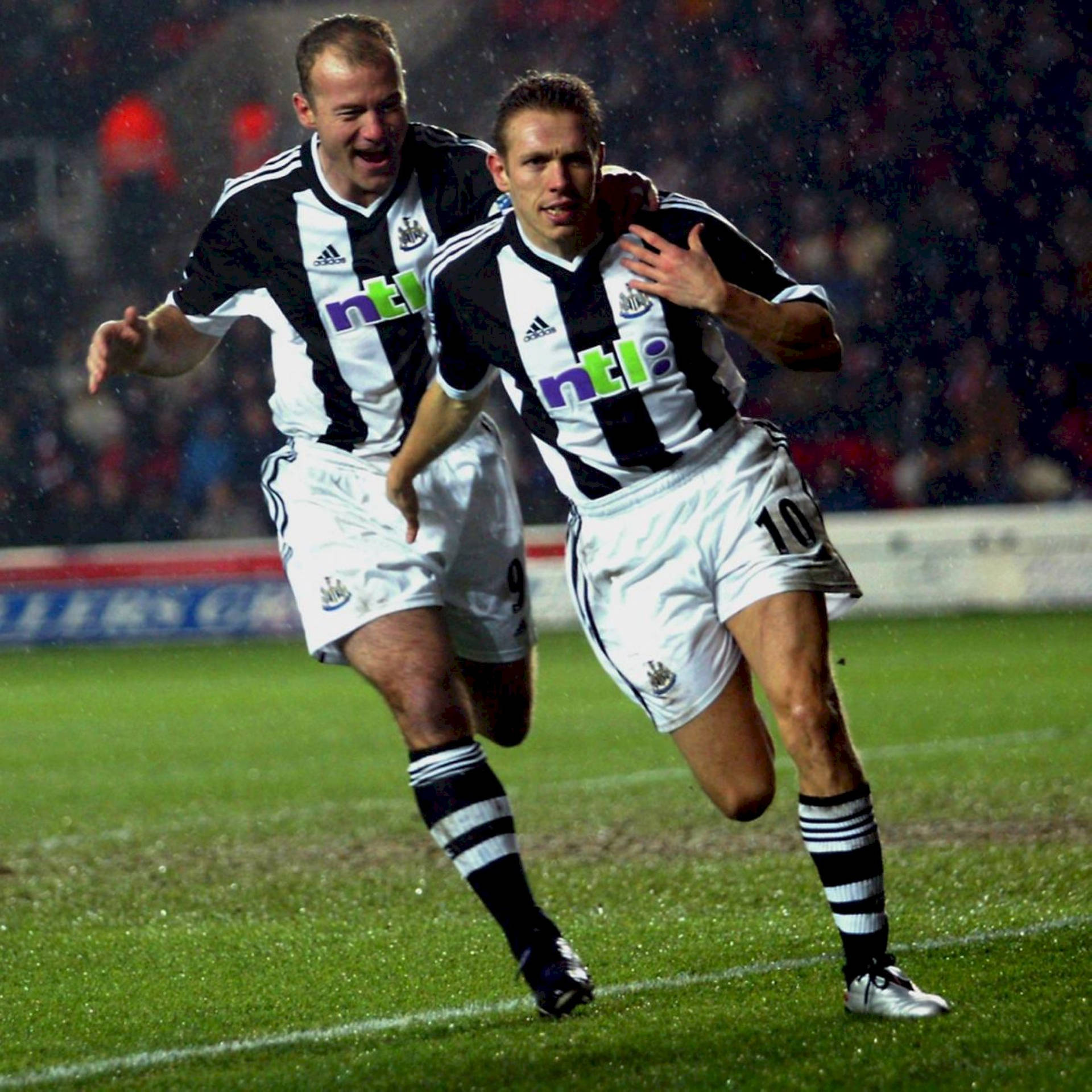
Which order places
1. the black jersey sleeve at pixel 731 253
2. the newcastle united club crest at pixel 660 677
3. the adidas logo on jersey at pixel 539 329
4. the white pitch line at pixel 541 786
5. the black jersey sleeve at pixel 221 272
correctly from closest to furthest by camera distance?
the black jersey sleeve at pixel 731 253 → the adidas logo on jersey at pixel 539 329 → the newcastle united club crest at pixel 660 677 → the black jersey sleeve at pixel 221 272 → the white pitch line at pixel 541 786

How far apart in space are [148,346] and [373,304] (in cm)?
57

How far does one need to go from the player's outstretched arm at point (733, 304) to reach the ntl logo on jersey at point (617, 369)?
0.48 ft

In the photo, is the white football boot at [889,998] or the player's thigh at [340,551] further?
the player's thigh at [340,551]

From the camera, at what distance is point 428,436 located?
173 inches

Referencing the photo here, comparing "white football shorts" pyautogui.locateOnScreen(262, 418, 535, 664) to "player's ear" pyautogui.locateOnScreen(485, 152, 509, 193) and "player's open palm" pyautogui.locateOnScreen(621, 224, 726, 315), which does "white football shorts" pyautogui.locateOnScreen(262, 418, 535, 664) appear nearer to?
"player's ear" pyautogui.locateOnScreen(485, 152, 509, 193)

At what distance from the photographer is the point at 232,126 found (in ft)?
62.4

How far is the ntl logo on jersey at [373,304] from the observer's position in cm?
462

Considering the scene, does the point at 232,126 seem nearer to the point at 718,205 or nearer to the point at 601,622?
the point at 718,205

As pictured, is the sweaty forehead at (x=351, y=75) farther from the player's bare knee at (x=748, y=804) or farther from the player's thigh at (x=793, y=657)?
the player's bare knee at (x=748, y=804)

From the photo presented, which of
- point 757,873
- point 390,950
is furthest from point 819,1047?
point 757,873

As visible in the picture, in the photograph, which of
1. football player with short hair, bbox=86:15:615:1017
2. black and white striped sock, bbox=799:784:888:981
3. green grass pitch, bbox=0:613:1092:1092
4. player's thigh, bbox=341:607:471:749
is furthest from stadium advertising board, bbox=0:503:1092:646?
black and white striped sock, bbox=799:784:888:981

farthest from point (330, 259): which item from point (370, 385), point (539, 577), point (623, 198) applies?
point (539, 577)

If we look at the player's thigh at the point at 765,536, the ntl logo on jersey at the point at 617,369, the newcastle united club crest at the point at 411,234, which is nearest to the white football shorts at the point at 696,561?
the player's thigh at the point at 765,536

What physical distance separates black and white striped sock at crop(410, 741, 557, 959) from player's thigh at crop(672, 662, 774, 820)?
443 millimetres
